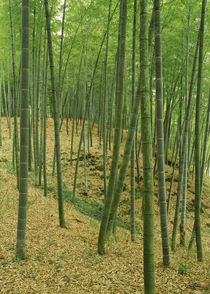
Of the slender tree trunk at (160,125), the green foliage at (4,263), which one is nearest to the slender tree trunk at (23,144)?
the green foliage at (4,263)

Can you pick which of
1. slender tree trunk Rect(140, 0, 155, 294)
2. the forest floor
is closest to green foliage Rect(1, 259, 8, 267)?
the forest floor

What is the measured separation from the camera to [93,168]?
960 centimetres

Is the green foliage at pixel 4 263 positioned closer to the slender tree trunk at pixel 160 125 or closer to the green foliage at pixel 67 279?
the green foliage at pixel 67 279

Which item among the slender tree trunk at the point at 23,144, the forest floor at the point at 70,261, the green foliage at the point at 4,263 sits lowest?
the forest floor at the point at 70,261

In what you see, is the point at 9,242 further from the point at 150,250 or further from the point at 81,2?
the point at 81,2

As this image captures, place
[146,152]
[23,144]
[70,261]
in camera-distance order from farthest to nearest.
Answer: [70,261] < [23,144] < [146,152]

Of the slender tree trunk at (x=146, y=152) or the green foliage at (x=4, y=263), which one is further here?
the green foliage at (x=4, y=263)

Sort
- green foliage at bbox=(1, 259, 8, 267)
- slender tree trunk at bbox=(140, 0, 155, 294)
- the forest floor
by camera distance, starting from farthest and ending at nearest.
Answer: green foliage at bbox=(1, 259, 8, 267) → the forest floor → slender tree trunk at bbox=(140, 0, 155, 294)

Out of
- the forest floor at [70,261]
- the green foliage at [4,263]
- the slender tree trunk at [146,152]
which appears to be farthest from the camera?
the green foliage at [4,263]

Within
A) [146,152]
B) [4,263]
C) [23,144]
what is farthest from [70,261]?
[146,152]

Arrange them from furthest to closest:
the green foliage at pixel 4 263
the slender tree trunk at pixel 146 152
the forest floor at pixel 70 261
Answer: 1. the green foliage at pixel 4 263
2. the forest floor at pixel 70 261
3. the slender tree trunk at pixel 146 152

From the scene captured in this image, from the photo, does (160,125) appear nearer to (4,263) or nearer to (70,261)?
(70,261)

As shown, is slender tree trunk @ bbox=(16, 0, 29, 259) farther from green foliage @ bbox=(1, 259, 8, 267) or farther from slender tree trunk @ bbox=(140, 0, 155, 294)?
slender tree trunk @ bbox=(140, 0, 155, 294)

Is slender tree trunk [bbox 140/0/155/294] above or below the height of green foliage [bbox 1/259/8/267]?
above
